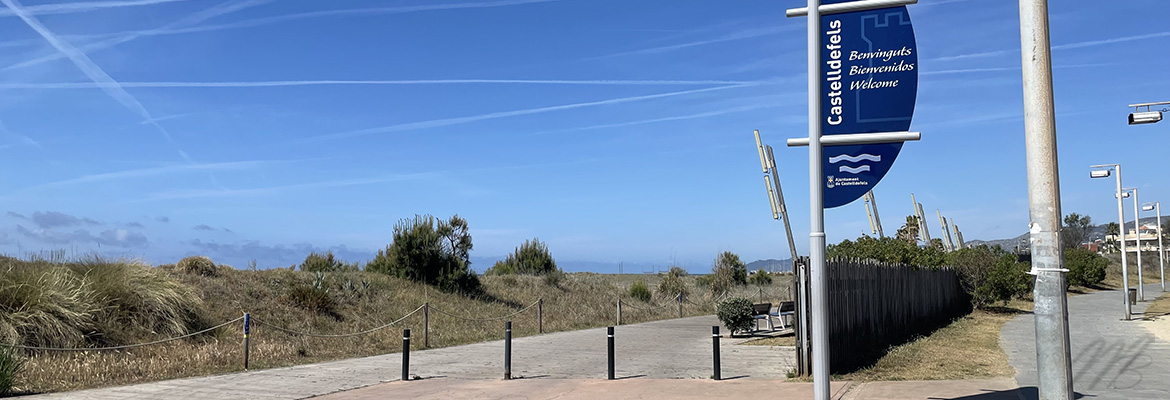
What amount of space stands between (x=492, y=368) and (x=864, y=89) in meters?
9.39

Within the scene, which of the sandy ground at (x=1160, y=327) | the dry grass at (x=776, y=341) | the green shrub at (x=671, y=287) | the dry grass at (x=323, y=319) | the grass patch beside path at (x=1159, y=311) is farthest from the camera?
the green shrub at (x=671, y=287)

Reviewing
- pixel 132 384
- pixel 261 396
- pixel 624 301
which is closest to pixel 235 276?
pixel 132 384

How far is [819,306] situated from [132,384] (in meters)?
10.7

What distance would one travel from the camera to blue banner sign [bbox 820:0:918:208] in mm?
7379

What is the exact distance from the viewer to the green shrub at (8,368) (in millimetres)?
11391

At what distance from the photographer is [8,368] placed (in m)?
11.5

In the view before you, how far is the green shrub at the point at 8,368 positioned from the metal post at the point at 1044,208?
12497mm

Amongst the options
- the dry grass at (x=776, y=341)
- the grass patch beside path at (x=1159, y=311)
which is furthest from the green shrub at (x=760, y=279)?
the dry grass at (x=776, y=341)

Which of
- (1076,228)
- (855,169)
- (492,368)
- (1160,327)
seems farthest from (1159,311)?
(1076,228)

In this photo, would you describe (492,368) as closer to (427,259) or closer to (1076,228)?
(427,259)

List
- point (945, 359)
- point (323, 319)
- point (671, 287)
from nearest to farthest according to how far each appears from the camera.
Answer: point (945, 359) → point (323, 319) → point (671, 287)

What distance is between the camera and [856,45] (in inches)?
296

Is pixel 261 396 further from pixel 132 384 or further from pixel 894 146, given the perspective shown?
pixel 894 146

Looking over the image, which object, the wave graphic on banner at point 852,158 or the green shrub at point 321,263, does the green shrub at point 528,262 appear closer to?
the green shrub at point 321,263
